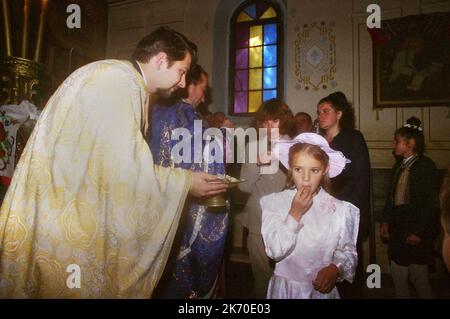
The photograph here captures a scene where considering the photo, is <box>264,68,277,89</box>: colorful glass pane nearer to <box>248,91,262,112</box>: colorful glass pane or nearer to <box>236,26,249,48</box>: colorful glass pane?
<box>248,91,262,112</box>: colorful glass pane

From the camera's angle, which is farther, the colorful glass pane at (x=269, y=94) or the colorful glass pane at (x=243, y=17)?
the colorful glass pane at (x=243, y=17)

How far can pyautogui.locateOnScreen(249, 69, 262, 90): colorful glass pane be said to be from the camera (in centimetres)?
441

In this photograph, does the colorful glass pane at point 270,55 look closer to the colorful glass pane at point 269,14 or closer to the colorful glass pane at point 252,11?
the colorful glass pane at point 269,14

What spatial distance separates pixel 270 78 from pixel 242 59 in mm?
554

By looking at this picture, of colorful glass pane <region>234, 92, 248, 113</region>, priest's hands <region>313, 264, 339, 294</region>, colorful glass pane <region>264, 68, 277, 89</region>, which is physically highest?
colorful glass pane <region>264, 68, 277, 89</region>

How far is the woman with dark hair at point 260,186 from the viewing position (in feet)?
5.70

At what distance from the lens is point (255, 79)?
443cm

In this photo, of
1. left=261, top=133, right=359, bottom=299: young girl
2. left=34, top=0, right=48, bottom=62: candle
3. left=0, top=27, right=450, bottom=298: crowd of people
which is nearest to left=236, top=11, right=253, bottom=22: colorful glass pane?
left=34, top=0, right=48, bottom=62: candle

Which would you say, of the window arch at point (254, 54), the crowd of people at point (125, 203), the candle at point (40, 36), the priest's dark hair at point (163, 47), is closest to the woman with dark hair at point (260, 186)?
the crowd of people at point (125, 203)

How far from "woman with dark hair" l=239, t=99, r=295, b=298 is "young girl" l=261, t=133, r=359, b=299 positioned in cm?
37

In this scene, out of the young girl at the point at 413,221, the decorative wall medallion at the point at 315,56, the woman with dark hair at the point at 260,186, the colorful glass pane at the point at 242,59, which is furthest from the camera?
the colorful glass pane at the point at 242,59

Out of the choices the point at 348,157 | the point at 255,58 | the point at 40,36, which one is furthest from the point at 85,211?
the point at 255,58

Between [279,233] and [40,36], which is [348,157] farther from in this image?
[40,36]
